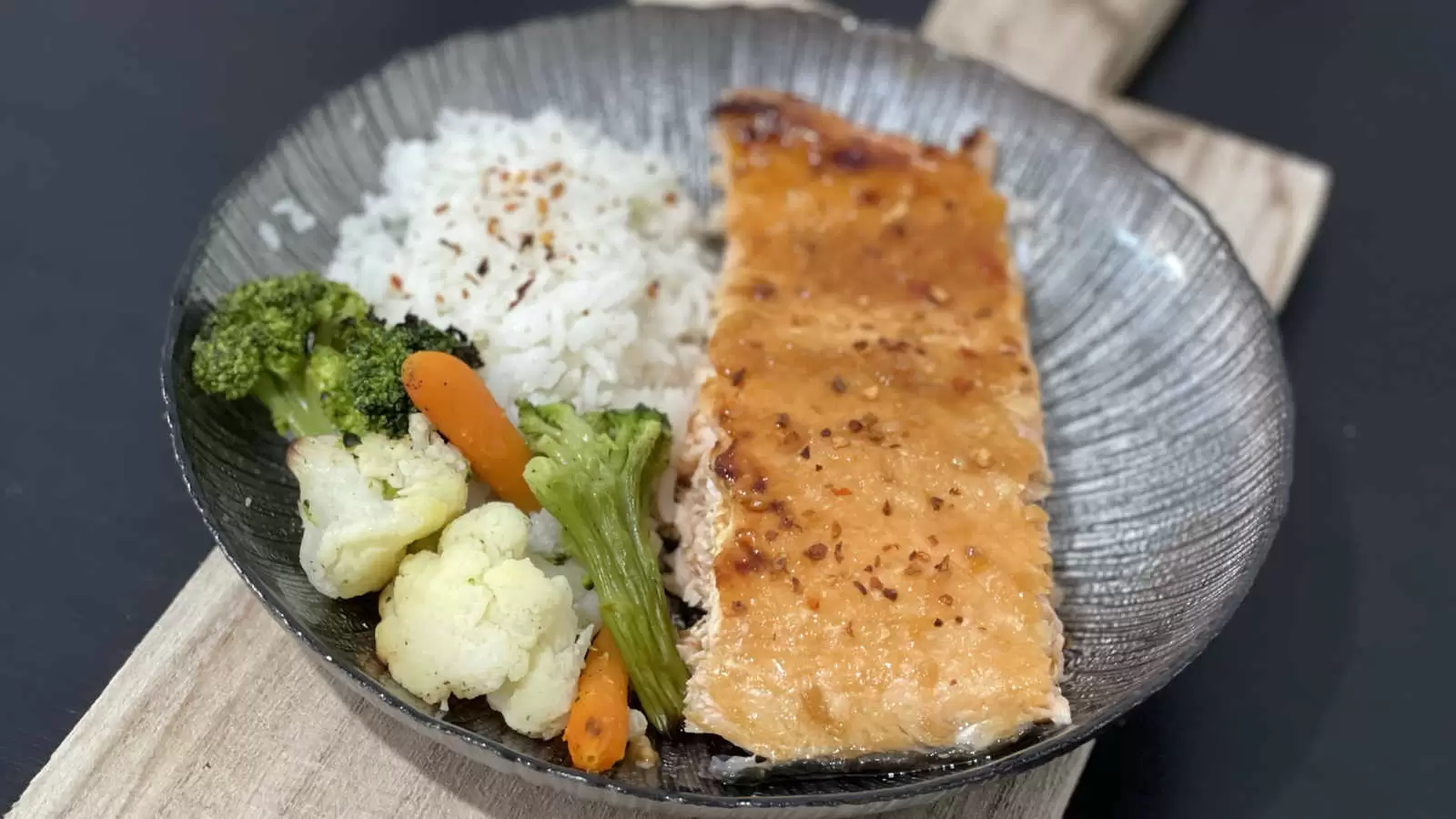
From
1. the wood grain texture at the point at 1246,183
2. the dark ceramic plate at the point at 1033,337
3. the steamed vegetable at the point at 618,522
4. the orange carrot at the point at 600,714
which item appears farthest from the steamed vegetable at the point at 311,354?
the wood grain texture at the point at 1246,183

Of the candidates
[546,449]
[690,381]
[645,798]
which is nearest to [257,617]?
[546,449]

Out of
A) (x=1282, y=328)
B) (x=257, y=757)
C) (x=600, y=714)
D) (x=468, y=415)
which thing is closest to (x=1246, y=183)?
(x=1282, y=328)

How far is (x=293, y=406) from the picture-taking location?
2.75 m

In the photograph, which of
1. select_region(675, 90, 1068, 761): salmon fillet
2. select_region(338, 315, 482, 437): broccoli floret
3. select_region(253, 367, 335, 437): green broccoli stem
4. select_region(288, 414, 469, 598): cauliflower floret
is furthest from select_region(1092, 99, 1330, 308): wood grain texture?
select_region(253, 367, 335, 437): green broccoli stem

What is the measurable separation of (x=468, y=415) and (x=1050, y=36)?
3.09m

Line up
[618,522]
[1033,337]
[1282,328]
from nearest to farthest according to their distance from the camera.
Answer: [618,522], [1033,337], [1282,328]

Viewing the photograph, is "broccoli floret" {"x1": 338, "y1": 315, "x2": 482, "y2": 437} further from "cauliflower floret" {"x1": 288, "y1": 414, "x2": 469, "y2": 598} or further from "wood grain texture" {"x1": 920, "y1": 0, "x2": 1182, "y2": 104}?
"wood grain texture" {"x1": 920, "y1": 0, "x2": 1182, "y2": 104}

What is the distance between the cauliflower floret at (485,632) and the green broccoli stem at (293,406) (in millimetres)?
537

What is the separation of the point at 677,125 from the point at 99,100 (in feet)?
7.42

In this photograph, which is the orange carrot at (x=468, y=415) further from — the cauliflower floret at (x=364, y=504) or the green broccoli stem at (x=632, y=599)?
the green broccoli stem at (x=632, y=599)

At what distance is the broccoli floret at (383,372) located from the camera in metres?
2.60

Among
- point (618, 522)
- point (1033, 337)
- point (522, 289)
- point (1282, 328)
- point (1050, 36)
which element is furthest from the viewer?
point (1050, 36)

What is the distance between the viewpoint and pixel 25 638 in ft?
8.98

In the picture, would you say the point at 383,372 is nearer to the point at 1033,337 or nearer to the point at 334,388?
the point at 334,388
